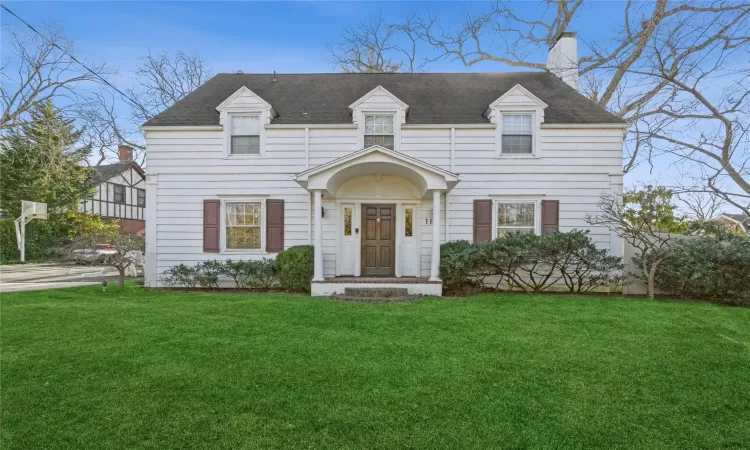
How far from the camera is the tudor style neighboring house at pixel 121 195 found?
83.9 feet

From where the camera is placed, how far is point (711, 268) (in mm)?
8227

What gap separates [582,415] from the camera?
3.12 metres

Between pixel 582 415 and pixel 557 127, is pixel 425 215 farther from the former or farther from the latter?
pixel 582 415

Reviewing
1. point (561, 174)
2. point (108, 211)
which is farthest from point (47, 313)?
point (108, 211)

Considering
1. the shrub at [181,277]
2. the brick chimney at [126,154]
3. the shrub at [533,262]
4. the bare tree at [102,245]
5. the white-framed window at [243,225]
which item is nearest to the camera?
the bare tree at [102,245]

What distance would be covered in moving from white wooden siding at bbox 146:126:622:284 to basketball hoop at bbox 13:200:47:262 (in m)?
14.7

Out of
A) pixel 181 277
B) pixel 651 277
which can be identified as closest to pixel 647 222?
pixel 651 277

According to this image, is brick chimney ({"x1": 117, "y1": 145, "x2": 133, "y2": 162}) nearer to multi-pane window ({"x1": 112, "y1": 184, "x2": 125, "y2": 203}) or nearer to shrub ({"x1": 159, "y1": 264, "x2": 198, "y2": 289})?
multi-pane window ({"x1": 112, "y1": 184, "x2": 125, "y2": 203})

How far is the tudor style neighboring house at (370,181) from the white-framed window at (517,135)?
0.03m

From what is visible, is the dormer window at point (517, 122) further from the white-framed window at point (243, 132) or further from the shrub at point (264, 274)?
the shrub at point (264, 274)

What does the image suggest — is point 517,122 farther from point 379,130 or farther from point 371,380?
point 371,380

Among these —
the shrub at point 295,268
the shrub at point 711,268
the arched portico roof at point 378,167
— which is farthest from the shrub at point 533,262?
the shrub at point 295,268

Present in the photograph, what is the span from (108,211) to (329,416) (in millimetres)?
30381

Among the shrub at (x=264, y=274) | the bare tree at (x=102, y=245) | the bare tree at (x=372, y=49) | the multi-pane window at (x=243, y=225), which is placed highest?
the bare tree at (x=372, y=49)
